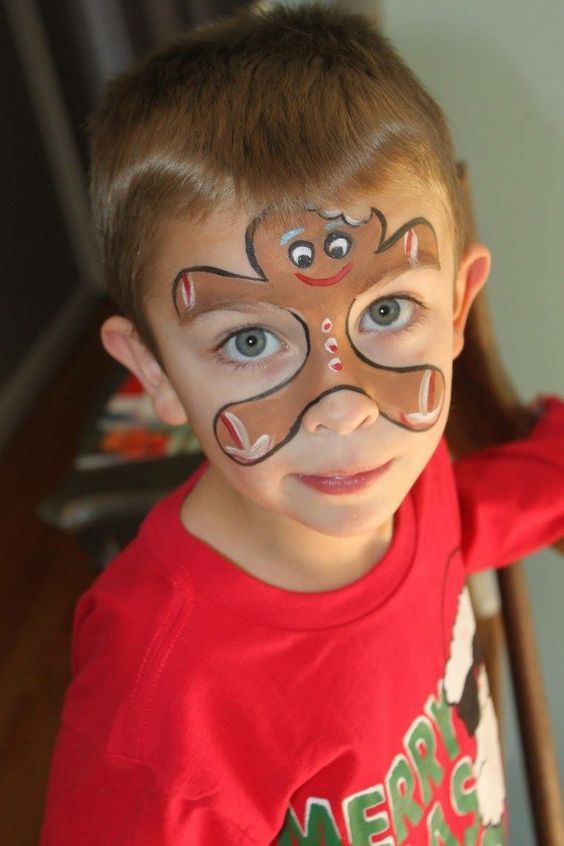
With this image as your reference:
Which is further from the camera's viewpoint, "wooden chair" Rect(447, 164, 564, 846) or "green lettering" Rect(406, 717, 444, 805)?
"wooden chair" Rect(447, 164, 564, 846)

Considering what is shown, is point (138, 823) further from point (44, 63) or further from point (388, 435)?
point (44, 63)

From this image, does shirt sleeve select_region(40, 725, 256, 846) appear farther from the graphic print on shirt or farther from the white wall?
the white wall

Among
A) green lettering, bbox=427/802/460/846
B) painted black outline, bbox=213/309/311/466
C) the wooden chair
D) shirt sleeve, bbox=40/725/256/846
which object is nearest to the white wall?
the wooden chair

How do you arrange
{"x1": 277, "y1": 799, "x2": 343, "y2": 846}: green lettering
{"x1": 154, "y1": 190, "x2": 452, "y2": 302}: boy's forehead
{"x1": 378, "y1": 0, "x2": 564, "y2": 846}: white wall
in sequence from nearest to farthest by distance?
{"x1": 154, "y1": 190, "x2": 452, "y2": 302}: boy's forehead → {"x1": 277, "y1": 799, "x2": 343, "y2": 846}: green lettering → {"x1": 378, "y1": 0, "x2": 564, "y2": 846}: white wall

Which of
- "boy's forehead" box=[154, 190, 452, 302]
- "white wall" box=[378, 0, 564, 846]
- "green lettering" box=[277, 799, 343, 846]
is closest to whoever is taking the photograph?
"boy's forehead" box=[154, 190, 452, 302]

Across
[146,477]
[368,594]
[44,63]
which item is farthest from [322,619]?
[44,63]

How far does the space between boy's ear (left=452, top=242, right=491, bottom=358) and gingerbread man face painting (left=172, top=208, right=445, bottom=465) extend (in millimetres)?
82

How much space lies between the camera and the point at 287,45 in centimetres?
59

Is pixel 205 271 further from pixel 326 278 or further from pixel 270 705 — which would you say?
pixel 270 705

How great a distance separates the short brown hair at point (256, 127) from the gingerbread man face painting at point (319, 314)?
0.03 m

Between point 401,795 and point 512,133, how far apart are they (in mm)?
592

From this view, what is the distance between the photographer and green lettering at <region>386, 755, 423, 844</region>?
2.24 feet

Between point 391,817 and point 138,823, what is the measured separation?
Answer: 0.72ft

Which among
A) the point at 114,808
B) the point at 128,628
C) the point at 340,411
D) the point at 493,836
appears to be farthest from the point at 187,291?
the point at 493,836
